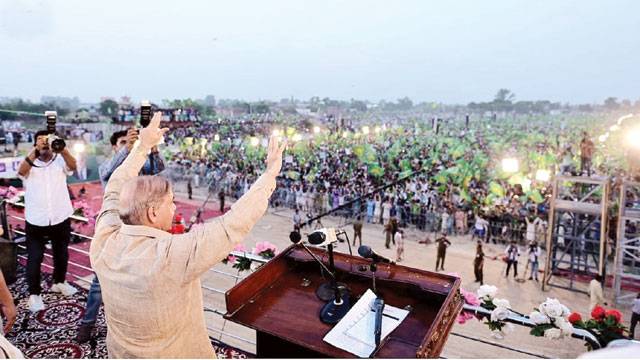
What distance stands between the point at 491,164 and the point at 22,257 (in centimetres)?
1795

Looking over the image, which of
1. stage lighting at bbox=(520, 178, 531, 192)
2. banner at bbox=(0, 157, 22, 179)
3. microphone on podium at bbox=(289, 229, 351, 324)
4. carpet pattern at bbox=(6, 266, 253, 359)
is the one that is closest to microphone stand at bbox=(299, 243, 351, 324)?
microphone on podium at bbox=(289, 229, 351, 324)

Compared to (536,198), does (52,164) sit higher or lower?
higher

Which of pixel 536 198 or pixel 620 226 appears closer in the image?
pixel 620 226

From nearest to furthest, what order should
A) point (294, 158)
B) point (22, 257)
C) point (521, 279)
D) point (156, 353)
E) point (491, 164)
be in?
point (156, 353) < point (22, 257) < point (521, 279) < point (491, 164) < point (294, 158)

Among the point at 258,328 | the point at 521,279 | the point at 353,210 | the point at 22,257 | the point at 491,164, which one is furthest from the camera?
the point at 491,164

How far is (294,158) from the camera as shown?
22.7 m

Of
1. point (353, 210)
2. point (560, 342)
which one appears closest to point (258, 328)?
point (560, 342)

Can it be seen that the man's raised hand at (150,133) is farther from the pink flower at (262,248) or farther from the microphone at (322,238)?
the pink flower at (262,248)

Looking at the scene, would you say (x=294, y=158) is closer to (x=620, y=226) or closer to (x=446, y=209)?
(x=446, y=209)

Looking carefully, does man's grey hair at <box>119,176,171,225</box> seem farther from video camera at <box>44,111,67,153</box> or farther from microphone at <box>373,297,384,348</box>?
video camera at <box>44,111,67,153</box>

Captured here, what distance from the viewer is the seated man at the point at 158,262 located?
1.43 meters

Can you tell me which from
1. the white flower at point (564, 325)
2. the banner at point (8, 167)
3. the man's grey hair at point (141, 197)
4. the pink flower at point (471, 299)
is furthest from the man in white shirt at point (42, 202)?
the banner at point (8, 167)

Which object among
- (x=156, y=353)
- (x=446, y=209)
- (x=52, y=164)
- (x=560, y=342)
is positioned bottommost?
(x=560, y=342)

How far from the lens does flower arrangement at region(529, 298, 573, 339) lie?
101 inches
